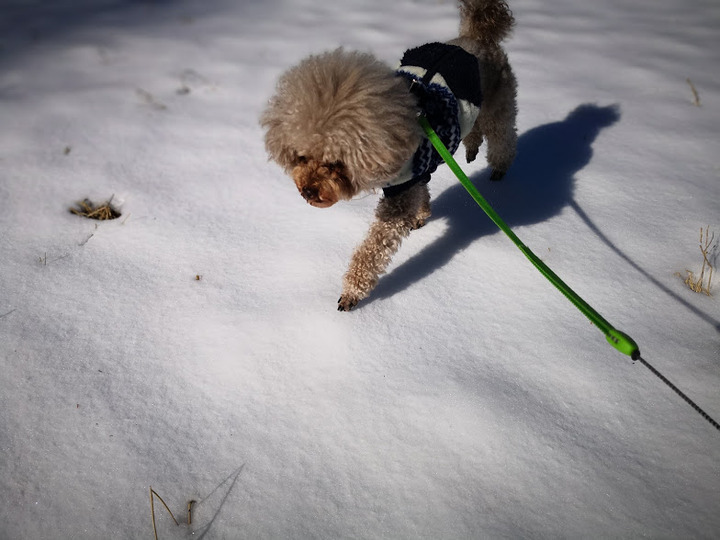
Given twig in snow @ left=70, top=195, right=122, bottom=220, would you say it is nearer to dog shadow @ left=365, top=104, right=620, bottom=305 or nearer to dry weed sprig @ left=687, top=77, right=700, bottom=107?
dog shadow @ left=365, top=104, right=620, bottom=305

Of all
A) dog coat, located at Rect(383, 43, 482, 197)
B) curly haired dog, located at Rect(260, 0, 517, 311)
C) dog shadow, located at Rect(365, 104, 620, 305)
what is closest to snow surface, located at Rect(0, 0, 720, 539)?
dog shadow, located at Rect(365, 104, 620, 305)

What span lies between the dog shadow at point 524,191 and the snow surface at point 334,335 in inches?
0.6

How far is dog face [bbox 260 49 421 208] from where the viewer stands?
1301mm

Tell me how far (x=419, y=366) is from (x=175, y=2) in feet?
14.4

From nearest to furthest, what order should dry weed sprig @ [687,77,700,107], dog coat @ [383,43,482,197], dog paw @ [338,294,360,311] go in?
dog coat @ [383,43,482,197]
dog paw @ [338,294,360,311]
dry weed sprig @ [687,77,700,107]

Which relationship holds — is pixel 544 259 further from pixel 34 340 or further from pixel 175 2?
pixel 175 2

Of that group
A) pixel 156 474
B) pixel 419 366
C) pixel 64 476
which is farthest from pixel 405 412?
pixel 64 476

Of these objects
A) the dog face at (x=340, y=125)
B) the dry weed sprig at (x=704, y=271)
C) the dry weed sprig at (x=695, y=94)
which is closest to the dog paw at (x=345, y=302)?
the dog face at (x=340, y=125)

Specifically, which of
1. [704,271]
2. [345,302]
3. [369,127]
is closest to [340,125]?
[369,127]

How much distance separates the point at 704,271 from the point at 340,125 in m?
1.55

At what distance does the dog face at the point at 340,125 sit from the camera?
1.30 metres

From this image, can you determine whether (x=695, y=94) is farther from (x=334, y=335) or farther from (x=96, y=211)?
(x=96, y=211)

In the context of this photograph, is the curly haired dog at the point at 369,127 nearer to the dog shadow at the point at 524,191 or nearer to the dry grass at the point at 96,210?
the dog shadow at the point at 524,191

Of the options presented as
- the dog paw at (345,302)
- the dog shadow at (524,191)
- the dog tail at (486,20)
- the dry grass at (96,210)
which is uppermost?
the dog tail at (486,20)
